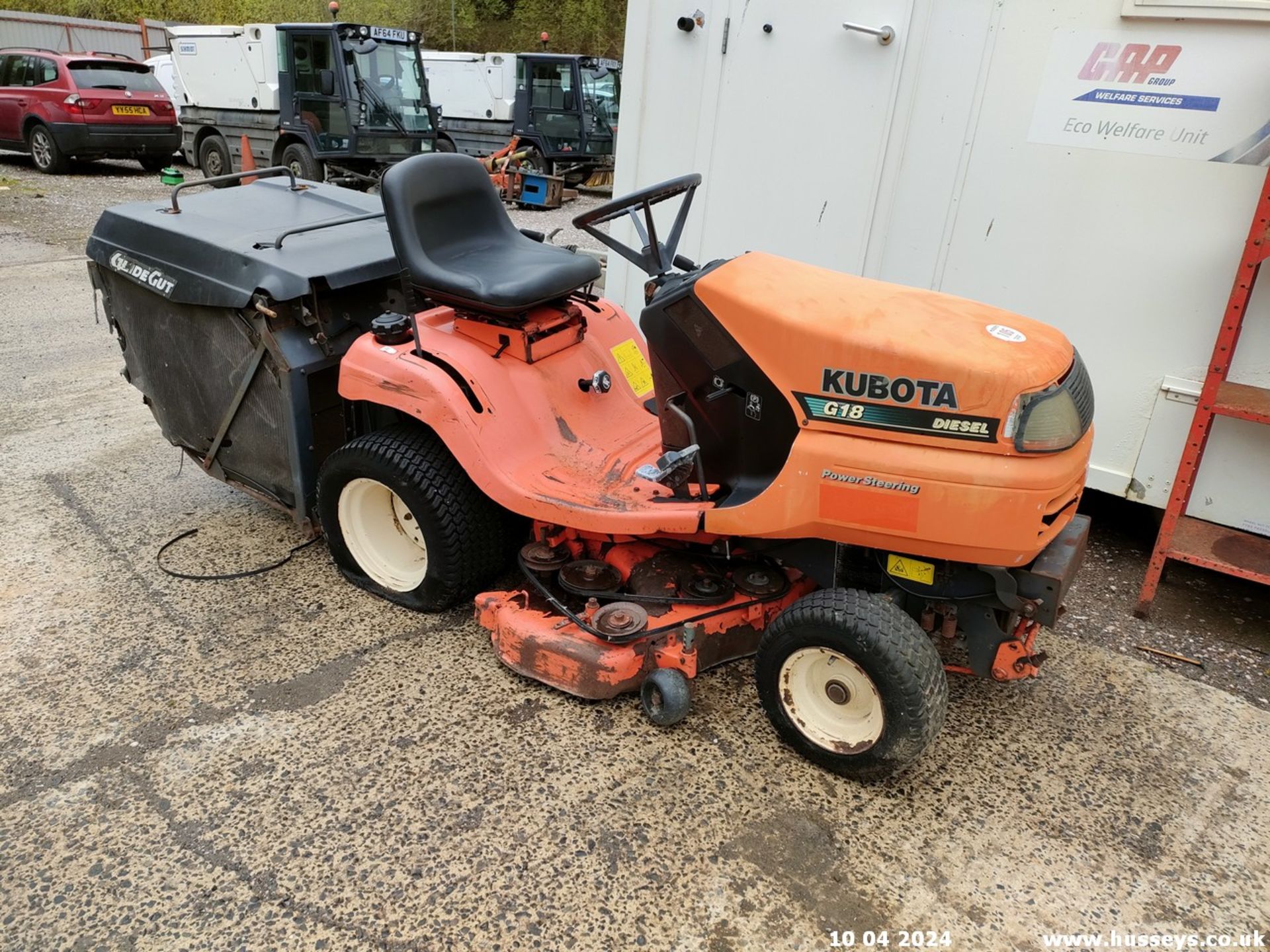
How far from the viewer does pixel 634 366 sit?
11.0 ft

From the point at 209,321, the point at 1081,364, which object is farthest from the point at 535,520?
the point at 1081,364

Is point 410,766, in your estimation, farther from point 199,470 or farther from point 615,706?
point 199,470

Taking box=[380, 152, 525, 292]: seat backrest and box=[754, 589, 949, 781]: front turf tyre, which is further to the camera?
box=[380, 152, 525, 292]: seat backrest

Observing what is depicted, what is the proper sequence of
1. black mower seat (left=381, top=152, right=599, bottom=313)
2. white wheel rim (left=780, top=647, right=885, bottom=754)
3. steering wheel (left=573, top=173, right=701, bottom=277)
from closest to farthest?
white wheel rim (left=780, top=647, right=885, bottom=754) < steering wheel (left=573, top=173, right=701, bottom=277) < black mower seat (left=381, top=152, right=599, bottom=313)

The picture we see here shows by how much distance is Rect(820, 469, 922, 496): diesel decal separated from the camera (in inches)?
85.4

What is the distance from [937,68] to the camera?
3.59m

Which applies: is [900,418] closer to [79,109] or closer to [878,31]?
[878,31]

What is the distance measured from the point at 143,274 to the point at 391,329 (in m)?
1.04

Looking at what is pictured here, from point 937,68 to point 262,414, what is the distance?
9.30 feet

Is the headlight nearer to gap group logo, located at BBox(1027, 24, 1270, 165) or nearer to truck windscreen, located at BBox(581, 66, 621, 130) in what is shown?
gap group logo, located at BBox(1027, 24, 1270, 165)

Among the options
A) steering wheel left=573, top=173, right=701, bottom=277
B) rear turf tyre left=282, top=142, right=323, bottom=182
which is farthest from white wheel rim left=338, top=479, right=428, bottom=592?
rear turf tyre left=282, top=142, right=323, bottom=182

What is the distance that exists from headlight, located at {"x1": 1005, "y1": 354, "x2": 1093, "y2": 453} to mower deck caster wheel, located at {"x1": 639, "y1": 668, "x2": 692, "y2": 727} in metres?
1.05

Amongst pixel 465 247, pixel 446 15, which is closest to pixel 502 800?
pixel 465 247

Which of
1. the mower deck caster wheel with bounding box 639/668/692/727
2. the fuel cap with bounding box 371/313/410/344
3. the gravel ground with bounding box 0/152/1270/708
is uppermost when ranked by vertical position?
the fuel cap with bounding box 371/313/410/344
